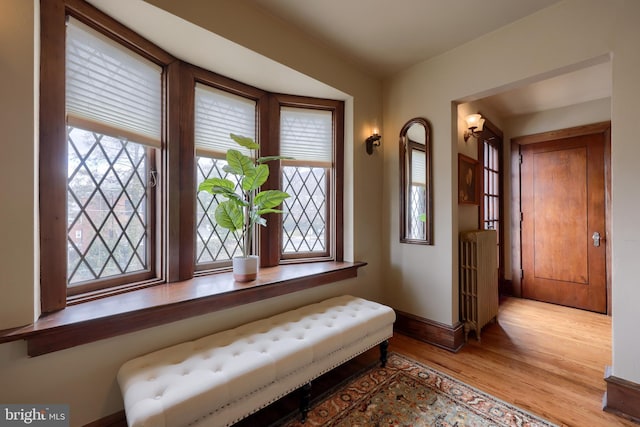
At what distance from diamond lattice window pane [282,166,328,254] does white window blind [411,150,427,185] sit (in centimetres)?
88

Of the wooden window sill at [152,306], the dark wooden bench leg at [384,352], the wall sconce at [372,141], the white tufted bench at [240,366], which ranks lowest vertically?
the dark wooden bench leg at [384,352]

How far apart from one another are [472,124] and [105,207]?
10.7 ft

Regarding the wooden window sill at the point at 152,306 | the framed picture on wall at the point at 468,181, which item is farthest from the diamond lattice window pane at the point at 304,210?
the framed picture on wall at the point at 468,181

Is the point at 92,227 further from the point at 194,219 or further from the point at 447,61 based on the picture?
the point at 447,61

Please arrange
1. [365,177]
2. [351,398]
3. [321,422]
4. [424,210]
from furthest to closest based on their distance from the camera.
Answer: [365,177], [424,210], [351,398], [321,422]

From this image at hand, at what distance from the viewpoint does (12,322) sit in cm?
115

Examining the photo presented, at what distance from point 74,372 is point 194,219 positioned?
41.8 inches

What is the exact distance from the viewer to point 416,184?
2652 mm

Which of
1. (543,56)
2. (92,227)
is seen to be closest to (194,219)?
(92,227)

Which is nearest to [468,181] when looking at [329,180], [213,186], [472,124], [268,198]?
[472,124]

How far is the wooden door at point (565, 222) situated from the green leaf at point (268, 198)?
365 cm

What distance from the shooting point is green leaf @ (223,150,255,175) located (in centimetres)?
190

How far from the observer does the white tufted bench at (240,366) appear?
113 cm

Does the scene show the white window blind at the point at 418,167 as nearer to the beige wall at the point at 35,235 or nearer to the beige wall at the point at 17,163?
the beige wall at the point at 35,235
